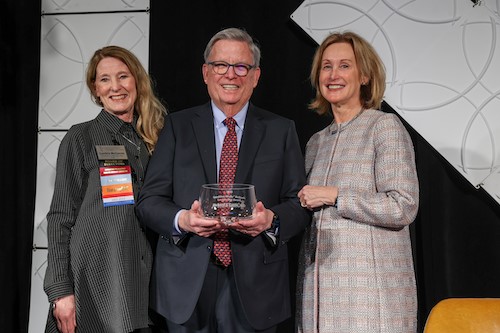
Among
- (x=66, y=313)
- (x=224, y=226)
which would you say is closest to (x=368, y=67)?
(x=224, y=226)

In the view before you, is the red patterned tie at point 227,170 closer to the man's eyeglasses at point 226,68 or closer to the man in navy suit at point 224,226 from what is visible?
the man in navy suit at point 224,226

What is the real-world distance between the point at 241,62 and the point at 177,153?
0.45m

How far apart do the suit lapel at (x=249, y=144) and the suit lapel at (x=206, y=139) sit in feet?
0.32

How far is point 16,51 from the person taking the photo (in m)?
3.65

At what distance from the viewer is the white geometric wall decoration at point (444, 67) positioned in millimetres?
3223

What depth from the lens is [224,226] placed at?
1.88m

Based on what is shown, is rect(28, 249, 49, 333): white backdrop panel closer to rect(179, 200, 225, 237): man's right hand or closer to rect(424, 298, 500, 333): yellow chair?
rect(179, 200, 225, 237): man's right hand

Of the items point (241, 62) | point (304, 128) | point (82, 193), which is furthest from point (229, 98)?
point (304, 128)

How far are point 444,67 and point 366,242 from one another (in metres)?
1.48

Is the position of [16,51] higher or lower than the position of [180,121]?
higher

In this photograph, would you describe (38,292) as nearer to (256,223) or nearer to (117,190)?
(117,190)

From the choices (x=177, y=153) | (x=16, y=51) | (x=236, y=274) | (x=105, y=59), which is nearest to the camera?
(x=236, y=274)

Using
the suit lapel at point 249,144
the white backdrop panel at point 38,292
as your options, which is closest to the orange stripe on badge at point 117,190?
the suit lapel at point 249,144

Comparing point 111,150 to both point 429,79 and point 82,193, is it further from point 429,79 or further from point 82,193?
point 429,79
